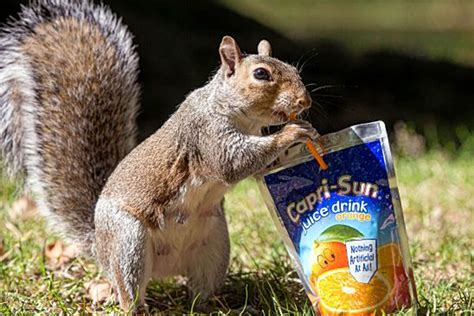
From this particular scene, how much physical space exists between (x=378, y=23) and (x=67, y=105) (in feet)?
30.7

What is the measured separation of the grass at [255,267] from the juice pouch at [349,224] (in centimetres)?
16

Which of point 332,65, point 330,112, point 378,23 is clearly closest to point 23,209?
point 330,112

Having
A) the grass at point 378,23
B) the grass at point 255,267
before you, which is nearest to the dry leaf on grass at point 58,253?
the grass at point 255,267

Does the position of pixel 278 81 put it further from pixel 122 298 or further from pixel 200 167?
pixel 122 298

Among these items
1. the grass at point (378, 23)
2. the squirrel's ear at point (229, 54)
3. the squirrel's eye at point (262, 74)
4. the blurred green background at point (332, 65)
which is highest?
the grass at point (378, 23)

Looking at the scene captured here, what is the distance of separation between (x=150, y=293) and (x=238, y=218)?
31.7 inches

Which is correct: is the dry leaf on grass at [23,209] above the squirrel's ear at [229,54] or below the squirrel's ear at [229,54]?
below

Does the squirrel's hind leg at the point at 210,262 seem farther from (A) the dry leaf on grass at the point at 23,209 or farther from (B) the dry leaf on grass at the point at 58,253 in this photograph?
(A) the dry leaf on grass at the point at 23,209

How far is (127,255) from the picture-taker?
85.2 inches

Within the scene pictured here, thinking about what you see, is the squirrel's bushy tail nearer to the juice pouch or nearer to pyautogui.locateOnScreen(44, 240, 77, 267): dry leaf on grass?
pyautogui.locateOnScreen(44, 240, 77, 267): dry leaf on grass

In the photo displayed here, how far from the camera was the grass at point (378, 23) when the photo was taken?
8.48 m

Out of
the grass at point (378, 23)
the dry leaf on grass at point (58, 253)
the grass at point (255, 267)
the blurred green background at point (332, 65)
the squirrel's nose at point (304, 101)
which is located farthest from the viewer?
the grass at point (378, 23)

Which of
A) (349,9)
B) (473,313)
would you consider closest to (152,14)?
(473,313)

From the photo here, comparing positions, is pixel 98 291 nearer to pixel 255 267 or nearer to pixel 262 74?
pixel 255 267
